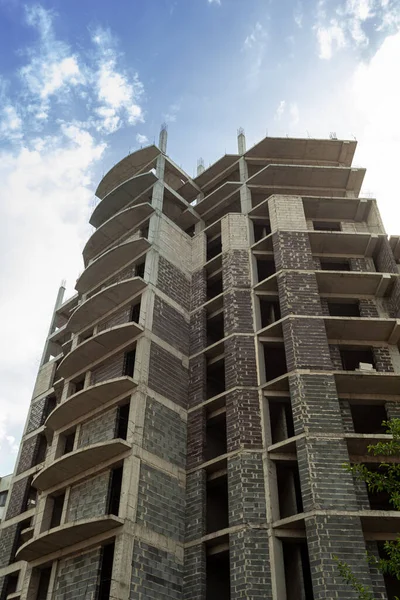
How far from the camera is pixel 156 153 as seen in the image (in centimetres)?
3177

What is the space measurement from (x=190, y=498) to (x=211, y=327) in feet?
28.8

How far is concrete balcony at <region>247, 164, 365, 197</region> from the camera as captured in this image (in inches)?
1113

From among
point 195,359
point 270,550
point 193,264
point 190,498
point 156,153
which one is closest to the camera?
point 270,550

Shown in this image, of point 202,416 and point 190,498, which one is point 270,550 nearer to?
point 190,498

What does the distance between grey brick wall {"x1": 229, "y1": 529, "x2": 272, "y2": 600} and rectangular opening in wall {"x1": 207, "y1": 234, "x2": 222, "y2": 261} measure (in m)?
14.9

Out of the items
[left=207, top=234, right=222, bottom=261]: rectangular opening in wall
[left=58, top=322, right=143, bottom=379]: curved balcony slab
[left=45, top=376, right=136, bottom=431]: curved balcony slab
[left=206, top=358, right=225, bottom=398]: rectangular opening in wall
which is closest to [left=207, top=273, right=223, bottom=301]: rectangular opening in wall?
[left=207, top=234, right=222, bottom=261]: rectangular opening in wall

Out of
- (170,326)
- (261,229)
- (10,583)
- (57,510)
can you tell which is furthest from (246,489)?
(261,229)

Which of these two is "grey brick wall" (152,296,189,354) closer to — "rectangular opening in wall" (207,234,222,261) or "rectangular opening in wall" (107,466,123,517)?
"rectangular opening in wall" (207,234,222,261)

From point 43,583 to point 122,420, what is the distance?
20.2 feet

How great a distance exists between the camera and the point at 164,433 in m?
20.3

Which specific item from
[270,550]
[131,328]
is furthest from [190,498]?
[131,328]

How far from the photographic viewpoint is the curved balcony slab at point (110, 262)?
83.9 feet

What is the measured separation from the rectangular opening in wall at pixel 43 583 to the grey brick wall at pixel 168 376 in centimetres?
722

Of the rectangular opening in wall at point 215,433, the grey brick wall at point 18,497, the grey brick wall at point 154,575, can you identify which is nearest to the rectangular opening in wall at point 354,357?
the rectangular opening in wall at point 215,433
